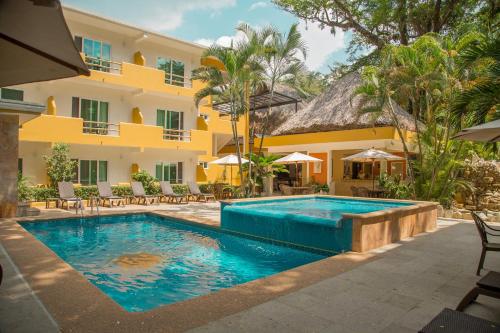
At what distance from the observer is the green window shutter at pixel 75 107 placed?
698 inches

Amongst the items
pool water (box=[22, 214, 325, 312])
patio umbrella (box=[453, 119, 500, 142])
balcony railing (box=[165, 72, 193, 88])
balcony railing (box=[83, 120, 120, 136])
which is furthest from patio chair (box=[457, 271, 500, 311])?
balcony railing (box=[165, 72, 193, 88])

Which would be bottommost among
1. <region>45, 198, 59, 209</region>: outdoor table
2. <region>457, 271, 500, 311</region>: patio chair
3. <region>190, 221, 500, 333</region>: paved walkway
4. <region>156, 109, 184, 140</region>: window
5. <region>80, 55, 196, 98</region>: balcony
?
<region>190, 221, 500, 333</region>: paved walkway

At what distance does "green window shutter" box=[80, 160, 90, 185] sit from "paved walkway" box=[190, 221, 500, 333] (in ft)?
50.2

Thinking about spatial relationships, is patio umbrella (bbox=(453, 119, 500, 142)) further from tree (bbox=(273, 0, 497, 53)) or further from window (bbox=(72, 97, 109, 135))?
tree (bbox=(273, 0, 497, 53))

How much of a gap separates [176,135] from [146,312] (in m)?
17.6

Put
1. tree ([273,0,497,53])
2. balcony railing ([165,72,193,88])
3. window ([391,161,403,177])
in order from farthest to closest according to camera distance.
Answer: tree ([273,0,497,53])
window ([391,161,403,177])
balcony railing ([165,72,193,88])

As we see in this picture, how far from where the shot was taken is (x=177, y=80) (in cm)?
2159

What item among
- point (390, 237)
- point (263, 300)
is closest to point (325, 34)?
point (390, 237)

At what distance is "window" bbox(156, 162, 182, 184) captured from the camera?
805 inches

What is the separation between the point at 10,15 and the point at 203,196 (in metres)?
16.5

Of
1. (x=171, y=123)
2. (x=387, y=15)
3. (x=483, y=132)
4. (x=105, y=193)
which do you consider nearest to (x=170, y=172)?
(x=171, y=123)

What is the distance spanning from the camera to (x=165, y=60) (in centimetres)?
2100

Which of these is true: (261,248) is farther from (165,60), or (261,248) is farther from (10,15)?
(165,60)

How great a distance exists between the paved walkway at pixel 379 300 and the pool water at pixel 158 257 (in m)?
2.06
